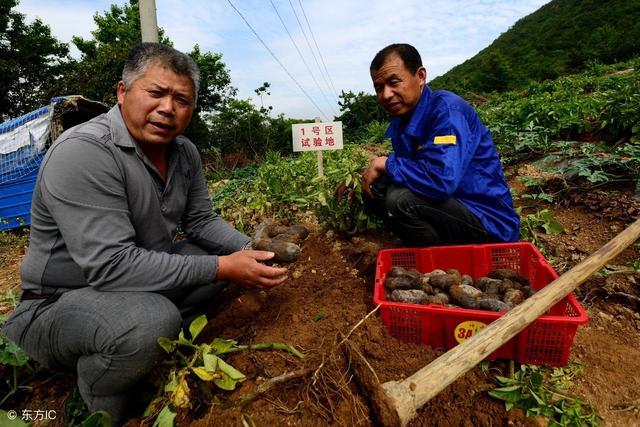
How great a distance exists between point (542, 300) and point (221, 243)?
1.70 m

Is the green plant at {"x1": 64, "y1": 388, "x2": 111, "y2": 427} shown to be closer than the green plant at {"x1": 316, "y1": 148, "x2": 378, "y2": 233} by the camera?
Yes

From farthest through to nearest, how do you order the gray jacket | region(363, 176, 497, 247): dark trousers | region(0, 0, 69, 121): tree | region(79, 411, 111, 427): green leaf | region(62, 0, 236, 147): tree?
region(0, 0, 69, 121): tree, region(62, 0, 236, 147): tree, region(363, 176, 497, 247): dark trousers, the gray jacket, region(79, 411, 111, 427): green leaf

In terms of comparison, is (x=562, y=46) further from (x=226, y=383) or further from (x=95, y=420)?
(x=95, y=420)

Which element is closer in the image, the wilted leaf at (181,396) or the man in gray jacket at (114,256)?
the wilted leaf at (181,396)

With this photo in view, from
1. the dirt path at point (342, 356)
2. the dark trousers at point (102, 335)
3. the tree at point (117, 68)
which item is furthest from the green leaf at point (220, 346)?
the tree at point (117, 68)

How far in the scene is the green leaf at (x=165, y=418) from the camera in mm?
1297

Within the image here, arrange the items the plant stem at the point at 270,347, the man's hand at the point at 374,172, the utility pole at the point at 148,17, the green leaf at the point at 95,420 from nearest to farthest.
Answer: the green leaf at the point at 95,420 → the plant stem at the point at 270,347 → the man's hand at the point at 374,172 → the utility pole at the point at 148,17

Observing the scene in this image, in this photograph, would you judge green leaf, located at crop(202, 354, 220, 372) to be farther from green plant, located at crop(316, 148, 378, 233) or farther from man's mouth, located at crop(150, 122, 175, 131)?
green plant, located at crop(316, 148, 378, 233)

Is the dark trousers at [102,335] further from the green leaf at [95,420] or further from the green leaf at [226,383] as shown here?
the green leaf at [226,383]

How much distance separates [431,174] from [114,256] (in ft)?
5.36

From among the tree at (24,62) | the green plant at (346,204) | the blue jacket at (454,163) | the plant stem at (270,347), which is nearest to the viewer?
the plant stem at (270,347)

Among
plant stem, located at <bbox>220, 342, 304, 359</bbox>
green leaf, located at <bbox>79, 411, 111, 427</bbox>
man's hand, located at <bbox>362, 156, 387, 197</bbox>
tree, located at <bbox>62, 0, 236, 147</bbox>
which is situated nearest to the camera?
green leaf, located at <bbox>79, 411, 111, 427</bbox>

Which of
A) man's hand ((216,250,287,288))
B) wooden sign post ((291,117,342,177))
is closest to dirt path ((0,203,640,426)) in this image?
man's hand ((216,250,287,288))

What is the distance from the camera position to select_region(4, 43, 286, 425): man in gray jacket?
1439mm
